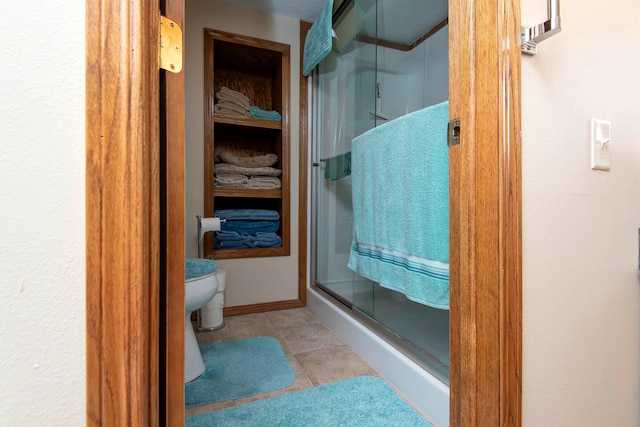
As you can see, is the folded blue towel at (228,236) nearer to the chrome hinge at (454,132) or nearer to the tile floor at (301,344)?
the tile floor at (301,344)

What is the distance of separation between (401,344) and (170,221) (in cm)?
111

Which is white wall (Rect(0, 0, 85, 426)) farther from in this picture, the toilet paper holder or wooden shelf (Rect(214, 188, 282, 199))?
wooden shelf (Rect(214, 188, 282, 199))

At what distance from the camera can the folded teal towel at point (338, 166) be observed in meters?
1.80

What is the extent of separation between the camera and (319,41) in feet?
6.15

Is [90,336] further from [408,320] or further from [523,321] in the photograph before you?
[408,320]

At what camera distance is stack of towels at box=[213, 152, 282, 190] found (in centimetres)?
211

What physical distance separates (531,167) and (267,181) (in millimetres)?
1781

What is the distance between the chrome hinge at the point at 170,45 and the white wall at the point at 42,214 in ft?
0.36

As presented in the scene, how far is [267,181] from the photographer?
7.22ft

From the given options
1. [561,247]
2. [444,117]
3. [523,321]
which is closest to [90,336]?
[523,321]

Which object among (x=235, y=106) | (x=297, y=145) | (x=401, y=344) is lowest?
(x=401, y=344)

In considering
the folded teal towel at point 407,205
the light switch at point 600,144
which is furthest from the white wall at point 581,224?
the folded teal towel at point 407,205

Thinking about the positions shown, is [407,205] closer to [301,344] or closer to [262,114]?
[301,344]

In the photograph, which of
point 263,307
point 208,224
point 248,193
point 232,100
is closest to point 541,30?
point 208,224
